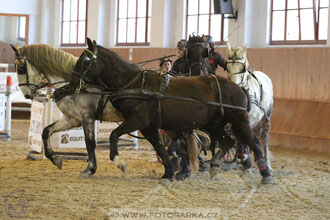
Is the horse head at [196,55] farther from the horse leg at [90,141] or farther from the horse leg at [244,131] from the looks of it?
the horse leg at [90,141]

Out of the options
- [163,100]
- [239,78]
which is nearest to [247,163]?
[239,78]

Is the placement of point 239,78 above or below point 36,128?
above

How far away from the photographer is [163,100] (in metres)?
5.54

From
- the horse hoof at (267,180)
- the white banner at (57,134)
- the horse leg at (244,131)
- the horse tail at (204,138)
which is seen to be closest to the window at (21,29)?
the white banner at (57,134)

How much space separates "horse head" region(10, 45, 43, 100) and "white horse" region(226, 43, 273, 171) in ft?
8.29

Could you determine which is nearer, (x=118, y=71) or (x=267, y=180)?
(x=118, y=71)

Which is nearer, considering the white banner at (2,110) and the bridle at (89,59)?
the bridle at (89,59)

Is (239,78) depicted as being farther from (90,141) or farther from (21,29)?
(21,29)

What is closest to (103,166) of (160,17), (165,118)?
(165,118)

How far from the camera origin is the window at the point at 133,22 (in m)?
14.6

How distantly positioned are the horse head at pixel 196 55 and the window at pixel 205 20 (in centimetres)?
662

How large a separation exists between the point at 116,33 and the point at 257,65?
517 cm

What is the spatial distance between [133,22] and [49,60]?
8980 mm

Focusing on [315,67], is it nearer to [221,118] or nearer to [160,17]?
[160,17]
